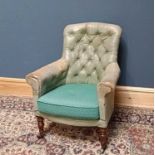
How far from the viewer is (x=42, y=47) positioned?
2.82 m

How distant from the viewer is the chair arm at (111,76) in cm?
184

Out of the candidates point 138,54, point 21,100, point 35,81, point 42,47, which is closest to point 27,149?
point 35,81

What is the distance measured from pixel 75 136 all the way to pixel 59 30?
3.60 ft

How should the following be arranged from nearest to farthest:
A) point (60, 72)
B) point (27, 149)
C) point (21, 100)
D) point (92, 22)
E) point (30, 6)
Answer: point (27, 149), point (60, 72), point (92, 22), point (30, 6), point (21, 100)

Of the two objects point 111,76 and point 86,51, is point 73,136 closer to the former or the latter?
point 111,76

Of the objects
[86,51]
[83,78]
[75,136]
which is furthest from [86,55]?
[75,136]

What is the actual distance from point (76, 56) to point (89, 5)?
0.53m

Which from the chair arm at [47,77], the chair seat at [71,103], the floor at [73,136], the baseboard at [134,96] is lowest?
the floor at [73,136]

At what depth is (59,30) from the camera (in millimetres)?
2711

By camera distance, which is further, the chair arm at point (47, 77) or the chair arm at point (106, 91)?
the chair arm at point (47, 77)

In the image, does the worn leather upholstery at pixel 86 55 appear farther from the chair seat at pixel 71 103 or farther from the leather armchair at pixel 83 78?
the chair seat at pixel 71 103

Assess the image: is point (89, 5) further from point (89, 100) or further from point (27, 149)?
point (27, 149)

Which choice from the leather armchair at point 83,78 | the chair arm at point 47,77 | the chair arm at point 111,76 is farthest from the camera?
the chair arm at point 47,77

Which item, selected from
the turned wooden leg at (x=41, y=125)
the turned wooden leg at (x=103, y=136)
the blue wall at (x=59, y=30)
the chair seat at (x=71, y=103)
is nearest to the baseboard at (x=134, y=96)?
the blue wall at (x=59, y=30)
